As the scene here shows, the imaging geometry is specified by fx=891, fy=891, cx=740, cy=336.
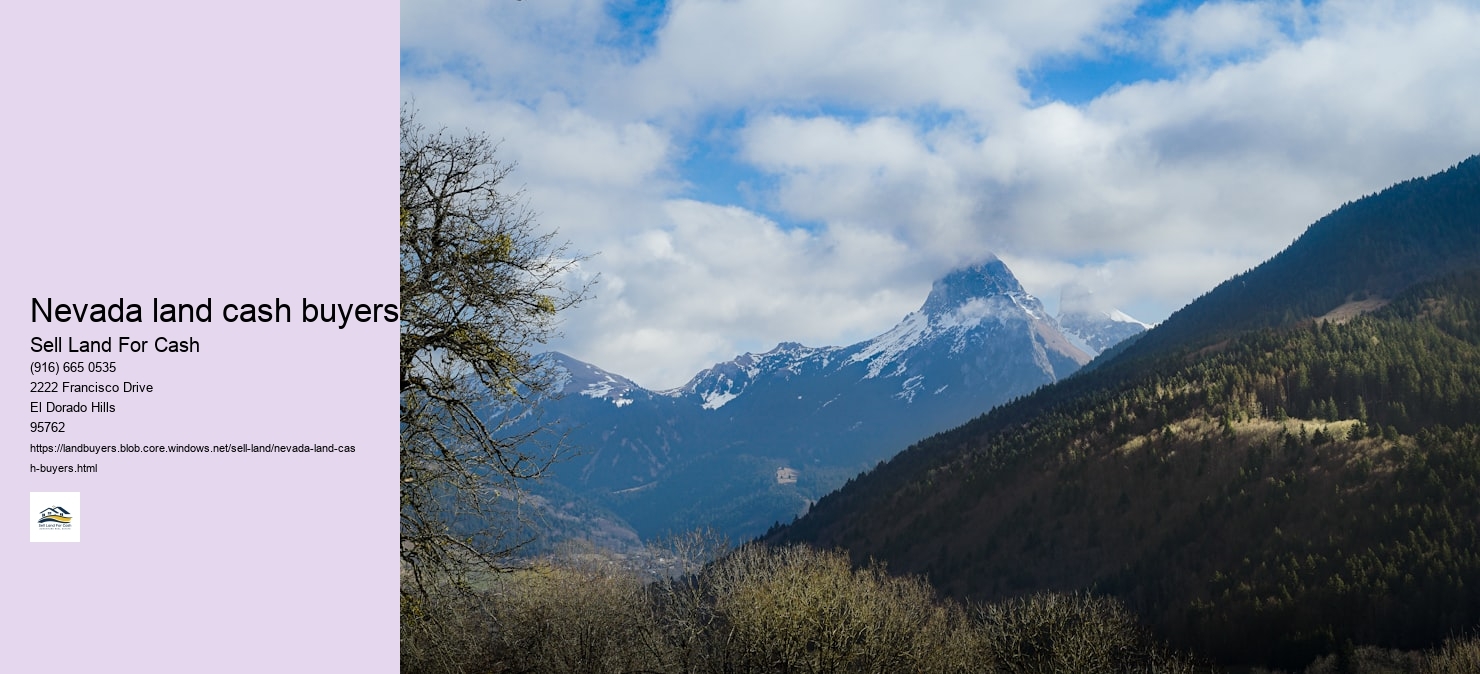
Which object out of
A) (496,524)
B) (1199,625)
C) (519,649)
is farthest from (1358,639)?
(496,524)

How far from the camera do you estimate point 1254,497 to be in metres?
124

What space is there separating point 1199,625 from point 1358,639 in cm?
1661

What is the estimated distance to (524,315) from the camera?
8.90m
